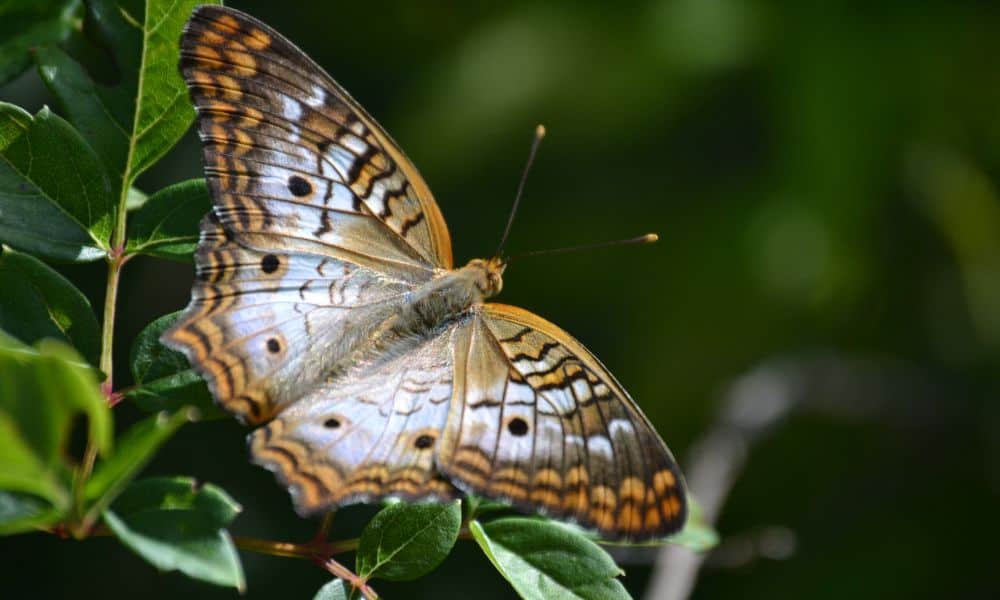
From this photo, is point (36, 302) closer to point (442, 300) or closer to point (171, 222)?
point (171, 222)

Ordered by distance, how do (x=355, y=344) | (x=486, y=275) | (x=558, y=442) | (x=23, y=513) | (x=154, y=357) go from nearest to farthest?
(x=23, y=513) < (x=154, y=357) < (x=558, y=442) < (x=355, y=344) < (x=486, y=275)

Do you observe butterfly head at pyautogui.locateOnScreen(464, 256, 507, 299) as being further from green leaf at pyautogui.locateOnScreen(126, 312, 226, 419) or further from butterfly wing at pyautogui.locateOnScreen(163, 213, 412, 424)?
green leaf at pyautogui.locateOnScreen(126, 312, 226, 419)

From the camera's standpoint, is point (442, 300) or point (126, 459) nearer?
point (126, 459)

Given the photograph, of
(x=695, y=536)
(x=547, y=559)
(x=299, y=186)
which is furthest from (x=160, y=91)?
(x=695, y=536)

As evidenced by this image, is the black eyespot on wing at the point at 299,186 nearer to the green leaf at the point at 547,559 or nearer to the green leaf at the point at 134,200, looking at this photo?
the green leaf at the point at 134,200

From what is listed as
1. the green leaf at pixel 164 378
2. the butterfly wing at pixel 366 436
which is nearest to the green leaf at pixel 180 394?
the green leaf at pixel 164 378

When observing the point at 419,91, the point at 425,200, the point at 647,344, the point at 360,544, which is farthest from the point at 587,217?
Result: the point at 360,544

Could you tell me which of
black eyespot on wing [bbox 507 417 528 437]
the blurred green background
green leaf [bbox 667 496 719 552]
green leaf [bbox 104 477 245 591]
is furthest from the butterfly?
the blurred green background
